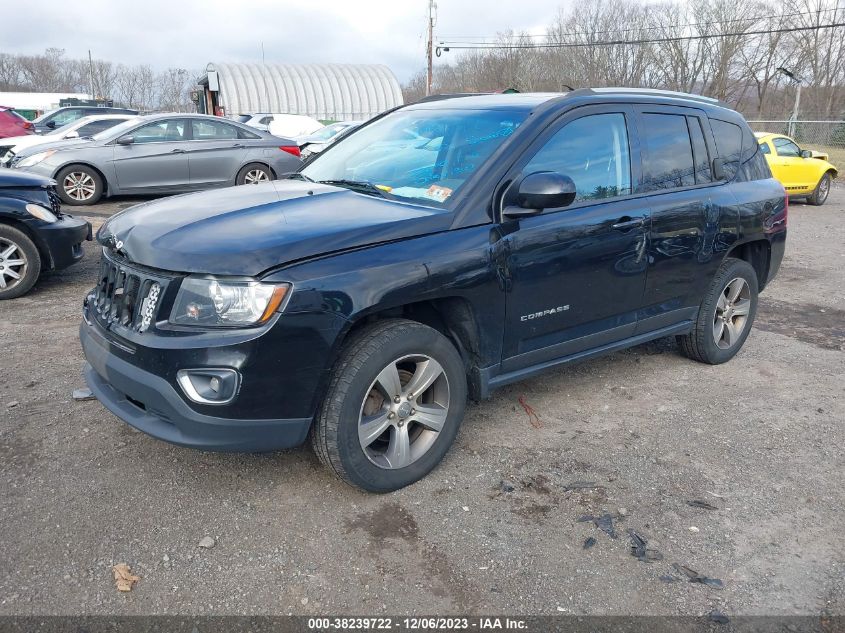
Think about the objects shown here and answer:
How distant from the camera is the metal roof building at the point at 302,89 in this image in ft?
115

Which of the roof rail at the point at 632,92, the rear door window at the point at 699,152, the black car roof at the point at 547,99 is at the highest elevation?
the roof rail at the point at 632,92

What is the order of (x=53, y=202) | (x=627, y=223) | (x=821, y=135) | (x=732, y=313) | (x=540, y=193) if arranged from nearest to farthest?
(x=540, y=193), (x=627, y=223), (x=732, y=313), (x=53, y=202), (x=821, y=135)

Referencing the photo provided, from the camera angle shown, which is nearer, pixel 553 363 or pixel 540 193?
pixel 540 193

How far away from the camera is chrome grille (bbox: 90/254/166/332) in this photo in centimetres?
291

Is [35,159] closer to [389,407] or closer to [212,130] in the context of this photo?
[212,130]

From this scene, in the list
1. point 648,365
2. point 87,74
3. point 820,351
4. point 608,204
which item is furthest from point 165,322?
point 87,74

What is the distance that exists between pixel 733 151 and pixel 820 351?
6.10 feet

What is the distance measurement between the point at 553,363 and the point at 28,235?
5040 millimetres

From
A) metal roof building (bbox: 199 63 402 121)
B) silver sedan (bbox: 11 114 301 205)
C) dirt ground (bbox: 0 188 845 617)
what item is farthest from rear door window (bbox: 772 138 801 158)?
metal roof building (bbox: 199 63 402 121)

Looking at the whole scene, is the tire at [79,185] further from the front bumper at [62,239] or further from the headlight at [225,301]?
the headlight at [225,301]

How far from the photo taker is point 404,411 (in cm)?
321

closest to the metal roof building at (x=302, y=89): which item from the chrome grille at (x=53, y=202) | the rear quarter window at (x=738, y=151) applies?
the chrome grille at (x=53, y=202)

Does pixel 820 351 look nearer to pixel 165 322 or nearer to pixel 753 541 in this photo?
pixel 753 541

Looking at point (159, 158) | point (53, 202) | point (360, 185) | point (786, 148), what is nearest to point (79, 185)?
point (159, 158)
